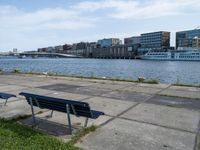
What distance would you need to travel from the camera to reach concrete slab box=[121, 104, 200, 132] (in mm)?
6316

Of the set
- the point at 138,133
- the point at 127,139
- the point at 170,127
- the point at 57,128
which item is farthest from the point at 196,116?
the point at 57,128

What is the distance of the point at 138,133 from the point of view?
559 cm

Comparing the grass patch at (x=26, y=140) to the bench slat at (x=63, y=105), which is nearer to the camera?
the grass patch at (x=26, y=140)

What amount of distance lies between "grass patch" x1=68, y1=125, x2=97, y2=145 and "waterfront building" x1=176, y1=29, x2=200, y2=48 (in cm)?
15448

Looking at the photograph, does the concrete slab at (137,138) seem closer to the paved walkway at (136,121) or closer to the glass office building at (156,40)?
the paved walkway at (136,121)

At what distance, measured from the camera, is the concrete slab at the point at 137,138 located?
4.82m

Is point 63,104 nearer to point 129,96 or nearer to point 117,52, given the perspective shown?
point 129,96

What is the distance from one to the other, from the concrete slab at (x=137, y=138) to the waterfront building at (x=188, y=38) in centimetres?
15395

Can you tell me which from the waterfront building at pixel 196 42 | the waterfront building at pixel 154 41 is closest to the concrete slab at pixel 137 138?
the waterfront building at pixel 196 42

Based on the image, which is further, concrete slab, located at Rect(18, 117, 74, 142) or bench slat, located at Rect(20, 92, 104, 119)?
concrete slab, located at Rect(18, 117, 74, 142)

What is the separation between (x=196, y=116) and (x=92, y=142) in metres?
3.58

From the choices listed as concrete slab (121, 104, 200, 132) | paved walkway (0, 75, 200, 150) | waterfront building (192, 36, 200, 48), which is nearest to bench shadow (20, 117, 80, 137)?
paved walkway (0, 75, 200, 150)

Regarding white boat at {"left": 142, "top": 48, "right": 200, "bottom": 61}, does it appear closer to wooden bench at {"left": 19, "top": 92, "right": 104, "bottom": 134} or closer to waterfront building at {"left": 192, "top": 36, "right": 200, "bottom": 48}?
waterfront building at {"left": 192, "top": 36, "right": 200, "bottom": 48}

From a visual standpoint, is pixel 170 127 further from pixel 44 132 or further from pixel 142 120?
pixel 44 132
